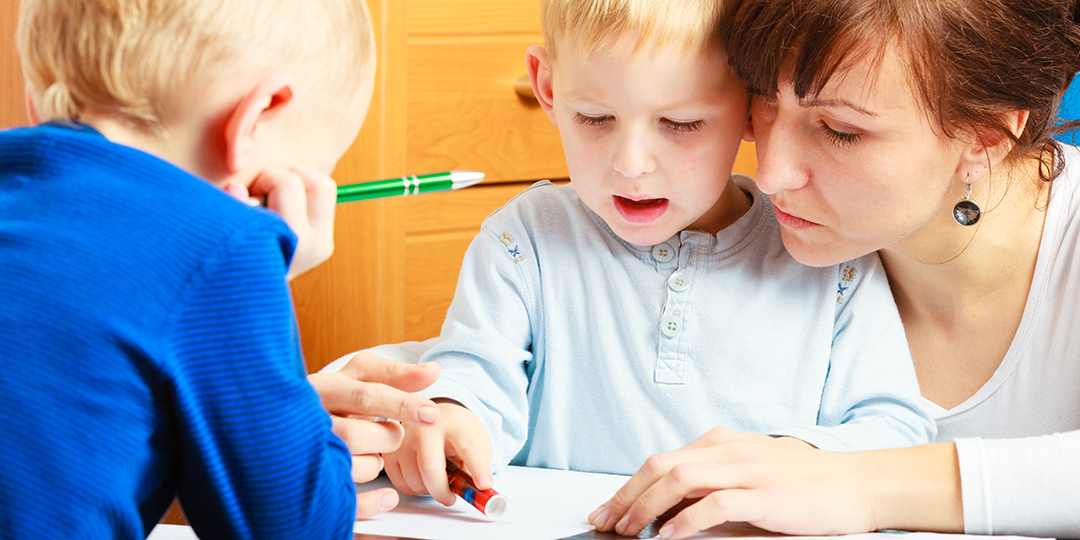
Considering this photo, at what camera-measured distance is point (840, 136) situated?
795 millimetres

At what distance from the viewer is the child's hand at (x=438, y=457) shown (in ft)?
2.36

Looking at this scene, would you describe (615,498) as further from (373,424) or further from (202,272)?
(202,272)

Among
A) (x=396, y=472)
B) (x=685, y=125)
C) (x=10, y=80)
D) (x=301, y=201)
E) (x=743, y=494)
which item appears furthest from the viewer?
(x=10, y=80)

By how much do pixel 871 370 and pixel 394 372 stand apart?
1.53 ft

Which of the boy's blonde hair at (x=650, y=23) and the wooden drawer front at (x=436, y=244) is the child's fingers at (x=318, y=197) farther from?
the wooden drawer front at (x=436, y=244)

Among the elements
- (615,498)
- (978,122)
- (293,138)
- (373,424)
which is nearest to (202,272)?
(293,138)

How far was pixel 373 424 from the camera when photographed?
0.67 meters

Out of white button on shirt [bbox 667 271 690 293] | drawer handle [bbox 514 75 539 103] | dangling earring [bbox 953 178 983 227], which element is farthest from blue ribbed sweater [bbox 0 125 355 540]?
drawer handle [bbox 514 75 539 103]

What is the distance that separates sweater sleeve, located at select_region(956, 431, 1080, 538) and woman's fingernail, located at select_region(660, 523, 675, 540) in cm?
22

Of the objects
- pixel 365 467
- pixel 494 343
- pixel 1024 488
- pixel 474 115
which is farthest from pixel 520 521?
pixel 474 115

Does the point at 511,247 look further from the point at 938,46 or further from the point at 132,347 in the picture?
the point at 132,347

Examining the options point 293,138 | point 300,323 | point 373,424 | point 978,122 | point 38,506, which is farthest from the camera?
point 300,323

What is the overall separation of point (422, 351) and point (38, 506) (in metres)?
0.58

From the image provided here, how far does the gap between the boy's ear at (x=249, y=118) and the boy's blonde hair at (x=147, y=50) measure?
0.01m
